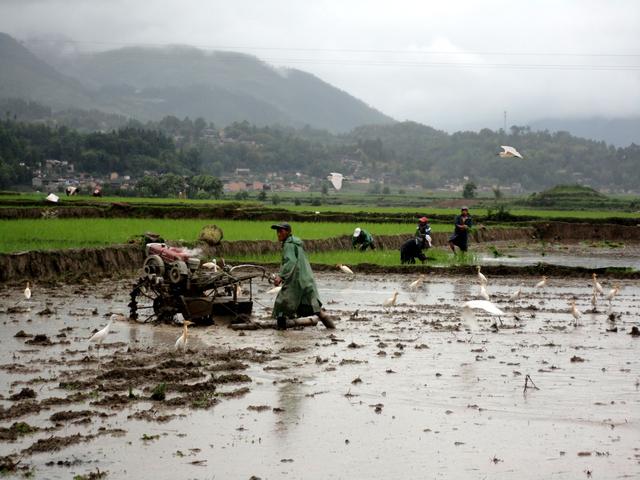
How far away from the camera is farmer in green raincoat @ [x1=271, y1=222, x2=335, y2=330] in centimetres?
1270

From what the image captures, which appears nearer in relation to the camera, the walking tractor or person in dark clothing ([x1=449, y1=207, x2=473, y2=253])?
the walking tractor

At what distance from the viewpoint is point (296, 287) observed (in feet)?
41.8

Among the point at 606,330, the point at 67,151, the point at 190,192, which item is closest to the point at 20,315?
the point at 606,330

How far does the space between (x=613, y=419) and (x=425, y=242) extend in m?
17.0

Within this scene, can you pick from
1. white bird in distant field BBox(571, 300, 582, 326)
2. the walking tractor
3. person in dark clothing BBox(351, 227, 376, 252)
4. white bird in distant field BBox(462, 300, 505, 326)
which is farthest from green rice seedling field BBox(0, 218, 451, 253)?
white bird in distant field BBox(571, 300, 582, 326)

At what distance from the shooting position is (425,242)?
83.4 feet

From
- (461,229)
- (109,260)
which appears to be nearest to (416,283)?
(109,260)

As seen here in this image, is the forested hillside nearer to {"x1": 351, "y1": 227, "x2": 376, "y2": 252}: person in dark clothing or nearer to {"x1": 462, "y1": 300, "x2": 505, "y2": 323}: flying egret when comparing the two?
{"x1": 351, "y1": 227, "x2": 376, "y2": 252}: person in dark clothing

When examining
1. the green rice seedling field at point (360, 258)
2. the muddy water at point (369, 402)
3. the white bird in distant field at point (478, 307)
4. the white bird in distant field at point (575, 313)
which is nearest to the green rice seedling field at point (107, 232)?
the green rice seedling field at point (360, 258)

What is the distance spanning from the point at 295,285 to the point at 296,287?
3cm

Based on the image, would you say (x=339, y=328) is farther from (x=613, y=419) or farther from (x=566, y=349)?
(x=613, y=419)

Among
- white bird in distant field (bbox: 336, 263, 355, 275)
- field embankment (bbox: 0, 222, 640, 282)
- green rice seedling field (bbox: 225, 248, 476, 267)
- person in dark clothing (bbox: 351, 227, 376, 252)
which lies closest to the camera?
field embankment (bbox: 0, 222, 640, 282)

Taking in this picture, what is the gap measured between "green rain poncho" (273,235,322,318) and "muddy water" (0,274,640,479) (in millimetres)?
403

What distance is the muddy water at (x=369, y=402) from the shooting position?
7195mm
